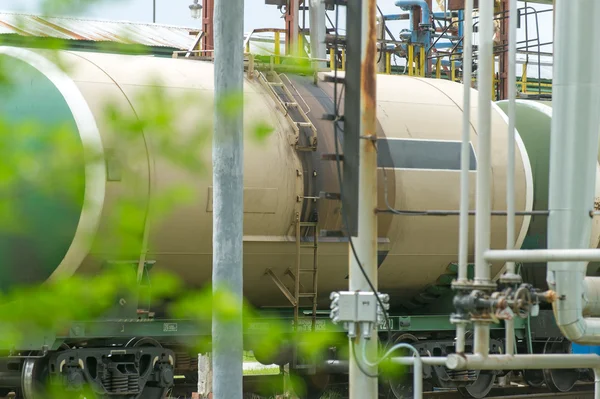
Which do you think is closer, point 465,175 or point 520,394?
point 465,175

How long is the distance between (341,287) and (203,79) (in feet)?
A: 8.95

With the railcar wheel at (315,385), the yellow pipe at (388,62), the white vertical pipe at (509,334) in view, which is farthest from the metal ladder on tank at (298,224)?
the yellow pipe at (388,62)

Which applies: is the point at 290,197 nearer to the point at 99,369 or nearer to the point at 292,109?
the point at 292,109

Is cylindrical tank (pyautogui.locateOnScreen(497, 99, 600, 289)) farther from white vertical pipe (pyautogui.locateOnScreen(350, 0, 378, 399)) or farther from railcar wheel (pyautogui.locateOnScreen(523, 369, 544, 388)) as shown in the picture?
white vertical pipe (pyautogui.locateOnScreen(350, 0, 378, 399))

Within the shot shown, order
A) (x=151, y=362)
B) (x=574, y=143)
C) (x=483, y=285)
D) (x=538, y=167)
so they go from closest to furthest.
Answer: (x=483, y=285)
(x=574, y=143)
(x=151, y=362)
(x=538, y=167)

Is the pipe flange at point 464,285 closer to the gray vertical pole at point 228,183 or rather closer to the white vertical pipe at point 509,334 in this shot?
the white vertical pipe at point 509,334

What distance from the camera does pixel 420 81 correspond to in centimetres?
1317

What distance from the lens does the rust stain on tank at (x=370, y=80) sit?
734 cm

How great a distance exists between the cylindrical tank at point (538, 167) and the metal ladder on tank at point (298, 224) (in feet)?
9.31

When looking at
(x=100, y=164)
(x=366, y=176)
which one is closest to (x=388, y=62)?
(x=366, y=176)

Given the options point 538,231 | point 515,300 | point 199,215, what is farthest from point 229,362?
point 538,231

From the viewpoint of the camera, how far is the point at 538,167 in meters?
12.8

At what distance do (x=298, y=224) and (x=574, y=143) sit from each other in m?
4.64

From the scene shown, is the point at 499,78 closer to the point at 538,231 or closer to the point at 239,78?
the point at 538,231
